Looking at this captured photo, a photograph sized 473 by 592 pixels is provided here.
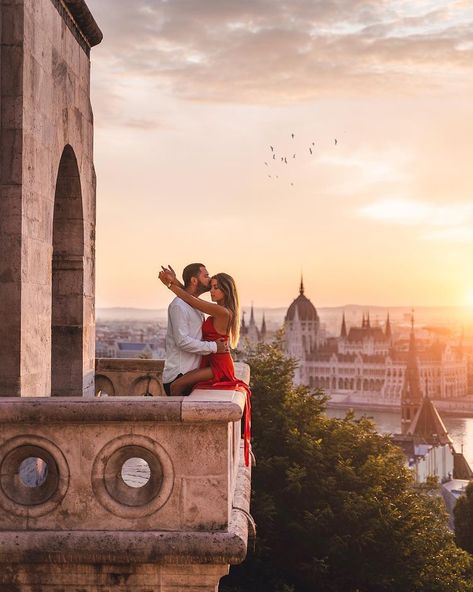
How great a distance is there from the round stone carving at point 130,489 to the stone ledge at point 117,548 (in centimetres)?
13

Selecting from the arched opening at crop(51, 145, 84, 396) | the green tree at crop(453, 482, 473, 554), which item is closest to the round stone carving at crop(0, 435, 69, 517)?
the arched opening at crop(51, 145, 84, 396)

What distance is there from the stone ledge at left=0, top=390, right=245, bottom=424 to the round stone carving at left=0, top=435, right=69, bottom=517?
0.13m

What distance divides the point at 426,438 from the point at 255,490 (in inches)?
3529

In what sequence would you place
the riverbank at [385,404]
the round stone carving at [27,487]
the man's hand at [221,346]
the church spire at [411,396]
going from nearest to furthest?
1. the round stone carving at [27,487]
2. the man's hand at [221,346]
3. the church spire at [411,396]
4. the riverbank at [385,404]

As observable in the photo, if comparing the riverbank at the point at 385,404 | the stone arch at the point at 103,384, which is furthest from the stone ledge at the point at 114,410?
the riverbank at the point at 385,404

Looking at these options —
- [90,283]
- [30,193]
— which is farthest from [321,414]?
[30,193]

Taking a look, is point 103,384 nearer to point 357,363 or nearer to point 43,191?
point 43,191

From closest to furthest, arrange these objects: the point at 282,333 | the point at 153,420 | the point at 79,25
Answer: the point at 153,420
the point at 79,25
the point at 282,333

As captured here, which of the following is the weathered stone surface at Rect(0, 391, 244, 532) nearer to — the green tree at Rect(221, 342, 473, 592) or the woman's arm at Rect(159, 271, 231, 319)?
the woman's arm at Rect(159, 271, 231, 319)

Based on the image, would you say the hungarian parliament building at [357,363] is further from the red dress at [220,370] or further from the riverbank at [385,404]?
the red dress at [220,370]

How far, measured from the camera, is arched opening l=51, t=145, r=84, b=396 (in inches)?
321

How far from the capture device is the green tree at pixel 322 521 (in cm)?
1631

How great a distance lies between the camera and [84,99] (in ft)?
26.6

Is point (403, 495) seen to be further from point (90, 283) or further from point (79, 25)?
point (79, 25)
